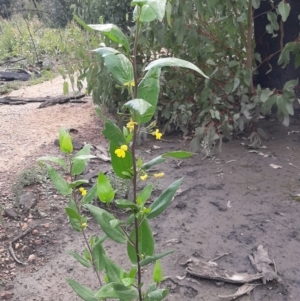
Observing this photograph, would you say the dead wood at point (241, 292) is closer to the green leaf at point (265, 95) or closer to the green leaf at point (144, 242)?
the green leaf at point (144, 242)

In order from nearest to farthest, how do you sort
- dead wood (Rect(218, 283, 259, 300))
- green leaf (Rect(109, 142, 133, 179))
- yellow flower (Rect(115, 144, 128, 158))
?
yellow flower (Rect(115, 144, 128, 158)), green leaf (Rect(109, 142, 133, 179)), dead wood (Rect(218, 283, 259, 300))

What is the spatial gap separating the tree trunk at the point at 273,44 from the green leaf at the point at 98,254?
279 centimetres

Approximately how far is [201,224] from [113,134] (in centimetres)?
165

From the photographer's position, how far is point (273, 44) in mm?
4289

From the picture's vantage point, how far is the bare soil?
245cm

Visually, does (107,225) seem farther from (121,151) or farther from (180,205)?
(180,205)

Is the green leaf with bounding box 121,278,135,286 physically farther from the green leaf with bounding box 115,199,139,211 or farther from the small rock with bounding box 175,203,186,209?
the small rock with bounding box 175,203,186,209

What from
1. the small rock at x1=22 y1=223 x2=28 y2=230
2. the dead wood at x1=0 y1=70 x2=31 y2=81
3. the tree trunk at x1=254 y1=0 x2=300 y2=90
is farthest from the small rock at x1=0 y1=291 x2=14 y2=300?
the dead wood at x1=0 y1=70 x2=31 y2=81

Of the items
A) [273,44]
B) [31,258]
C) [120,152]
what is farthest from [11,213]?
[273,44]

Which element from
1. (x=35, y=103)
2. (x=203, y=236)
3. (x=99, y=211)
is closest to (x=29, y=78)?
(x=35, y=103)

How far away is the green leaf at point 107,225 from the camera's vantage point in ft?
5.00

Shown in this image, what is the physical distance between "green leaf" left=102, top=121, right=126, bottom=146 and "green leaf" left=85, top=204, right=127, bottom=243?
0.81ft

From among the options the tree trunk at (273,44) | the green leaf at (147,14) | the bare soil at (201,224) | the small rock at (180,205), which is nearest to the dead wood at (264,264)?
the bare soil at (201,224)

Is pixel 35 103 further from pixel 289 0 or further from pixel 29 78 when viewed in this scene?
pixel 289 0
